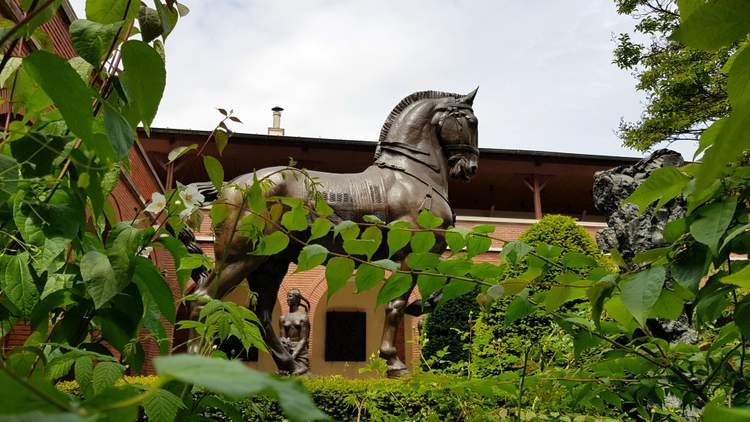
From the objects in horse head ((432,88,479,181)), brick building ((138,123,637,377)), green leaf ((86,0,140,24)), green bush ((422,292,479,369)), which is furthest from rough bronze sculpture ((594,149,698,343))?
brick building ((138,123,637,377))

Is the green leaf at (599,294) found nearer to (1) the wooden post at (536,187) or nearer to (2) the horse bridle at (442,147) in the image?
(2) the horse bridle at (442,147)

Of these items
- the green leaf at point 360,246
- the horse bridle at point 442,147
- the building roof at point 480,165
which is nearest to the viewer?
the green leaf at point 360,246

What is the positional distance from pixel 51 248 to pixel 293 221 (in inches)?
19.3

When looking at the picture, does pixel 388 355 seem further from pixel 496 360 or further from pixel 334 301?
pixel 334 301

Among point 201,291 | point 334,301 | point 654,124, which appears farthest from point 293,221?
point 334,301

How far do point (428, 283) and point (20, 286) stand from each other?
2.24ft

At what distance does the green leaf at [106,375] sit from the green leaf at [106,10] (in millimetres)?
474

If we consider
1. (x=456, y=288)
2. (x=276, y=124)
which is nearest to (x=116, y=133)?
(x=456, y=288)

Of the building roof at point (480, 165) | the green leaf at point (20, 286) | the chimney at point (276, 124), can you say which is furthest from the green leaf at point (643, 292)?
the chimney at point (276, 124)

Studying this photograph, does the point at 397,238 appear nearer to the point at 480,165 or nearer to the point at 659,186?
the point at 659,186

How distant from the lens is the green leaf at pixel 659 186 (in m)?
0.97

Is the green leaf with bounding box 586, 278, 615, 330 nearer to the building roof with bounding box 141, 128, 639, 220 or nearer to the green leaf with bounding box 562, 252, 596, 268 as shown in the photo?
the green leaf with bounding box 562, 252, 596, 268

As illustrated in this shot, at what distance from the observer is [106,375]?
94 centimetres

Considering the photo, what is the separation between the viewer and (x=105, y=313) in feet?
3.38
